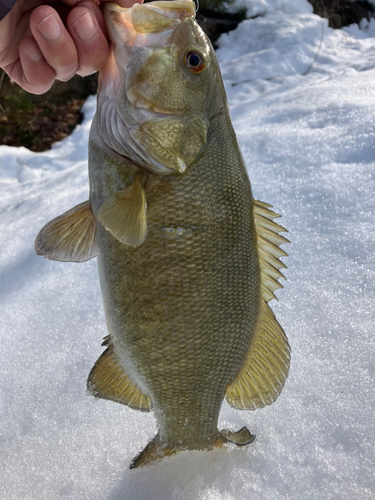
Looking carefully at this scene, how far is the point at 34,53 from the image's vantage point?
1499mm

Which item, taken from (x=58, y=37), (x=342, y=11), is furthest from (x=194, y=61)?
(x=342, y=11)

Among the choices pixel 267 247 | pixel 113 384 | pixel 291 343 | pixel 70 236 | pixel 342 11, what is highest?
pixel 70 236

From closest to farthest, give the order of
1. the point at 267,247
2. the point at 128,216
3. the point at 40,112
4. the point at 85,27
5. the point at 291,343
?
1. the point at 128,216
2. the point at 85,27
3. the point at 267,247
4. the point at 291,343
5. the point at 40,112

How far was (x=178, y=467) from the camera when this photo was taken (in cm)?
171

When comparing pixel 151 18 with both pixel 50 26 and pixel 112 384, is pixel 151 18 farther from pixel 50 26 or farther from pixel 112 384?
pixel 112 384

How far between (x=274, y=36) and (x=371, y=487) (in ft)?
21.6

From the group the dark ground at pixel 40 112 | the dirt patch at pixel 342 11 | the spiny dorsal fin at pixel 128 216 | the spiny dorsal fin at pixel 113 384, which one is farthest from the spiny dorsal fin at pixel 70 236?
the dirt patch at pixel 342 11

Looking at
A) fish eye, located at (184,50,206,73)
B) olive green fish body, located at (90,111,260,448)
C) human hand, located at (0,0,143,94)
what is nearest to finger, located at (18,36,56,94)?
human hand, located at (0,0,143,94)

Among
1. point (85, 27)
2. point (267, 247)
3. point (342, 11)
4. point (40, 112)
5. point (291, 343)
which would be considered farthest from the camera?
point (342, 11)

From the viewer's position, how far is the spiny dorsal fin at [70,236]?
1.38 metres

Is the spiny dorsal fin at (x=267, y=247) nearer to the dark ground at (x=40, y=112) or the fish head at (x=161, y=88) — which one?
the fish head at (x=161, y=88)

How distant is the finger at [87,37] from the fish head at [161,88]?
0.10 m

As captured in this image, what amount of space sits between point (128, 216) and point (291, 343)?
4.19 feet

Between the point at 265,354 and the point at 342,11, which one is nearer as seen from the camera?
the point at 265,354
